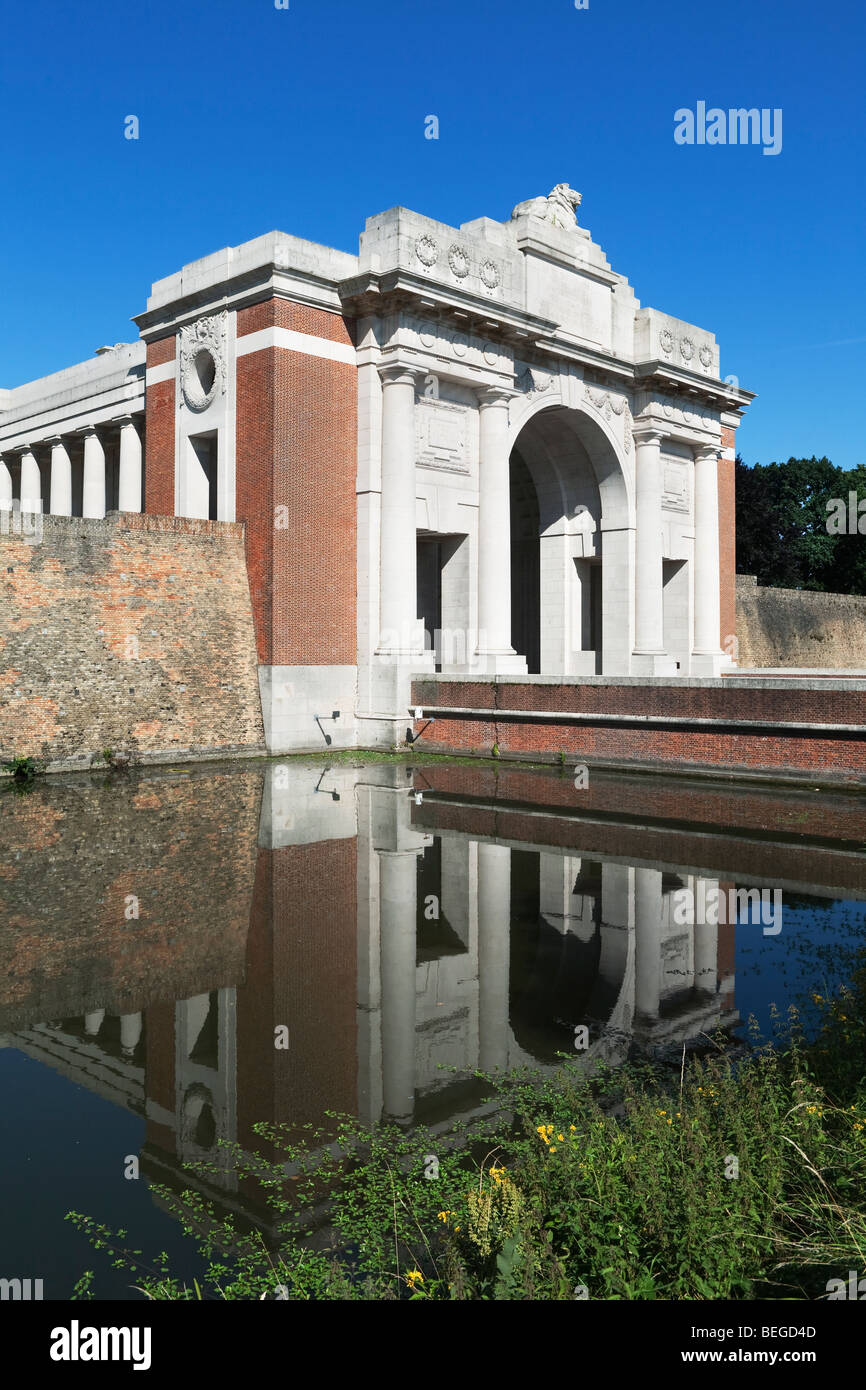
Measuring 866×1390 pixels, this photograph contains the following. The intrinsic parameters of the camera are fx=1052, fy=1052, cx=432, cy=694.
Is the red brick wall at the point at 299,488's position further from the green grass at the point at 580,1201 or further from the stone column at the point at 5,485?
the stone column at the point at 5,485

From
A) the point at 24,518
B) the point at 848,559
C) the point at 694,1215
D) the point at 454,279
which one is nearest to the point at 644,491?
the point at 454,279

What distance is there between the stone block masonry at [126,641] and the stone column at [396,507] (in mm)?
3103

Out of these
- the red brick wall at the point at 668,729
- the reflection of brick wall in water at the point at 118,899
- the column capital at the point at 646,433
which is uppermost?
the column capital at the point at 646,433

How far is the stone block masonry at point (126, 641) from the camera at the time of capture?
18844mm

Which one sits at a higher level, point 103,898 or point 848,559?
point 848,559

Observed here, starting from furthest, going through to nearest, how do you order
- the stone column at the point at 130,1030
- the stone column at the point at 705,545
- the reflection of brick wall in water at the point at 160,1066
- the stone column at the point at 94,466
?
the stone column at the point at 705,545 < the stone column at the point at 94,466 < the stone column at the point at 130,1030 < the reflection of brick wall in water at the point at 160,1066

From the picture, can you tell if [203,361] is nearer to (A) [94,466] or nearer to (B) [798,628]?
(A) [94,466]

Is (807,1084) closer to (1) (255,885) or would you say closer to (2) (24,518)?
(1) (255,885)

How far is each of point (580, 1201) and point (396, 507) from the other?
67.2 feet

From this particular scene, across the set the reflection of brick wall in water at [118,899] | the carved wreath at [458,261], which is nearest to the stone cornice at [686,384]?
the carved wreath at [458,261]

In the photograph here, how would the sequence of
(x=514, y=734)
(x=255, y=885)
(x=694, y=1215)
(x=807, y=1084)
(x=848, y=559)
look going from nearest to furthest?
(x=694, y=1215) → (x=807, y=1084) → (x=255, y=885) → (x=514, y=734) → (x=848, y=559)

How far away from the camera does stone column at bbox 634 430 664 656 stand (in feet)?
104

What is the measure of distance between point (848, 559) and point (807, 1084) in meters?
68.8

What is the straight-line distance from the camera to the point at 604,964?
8016 millimetres
